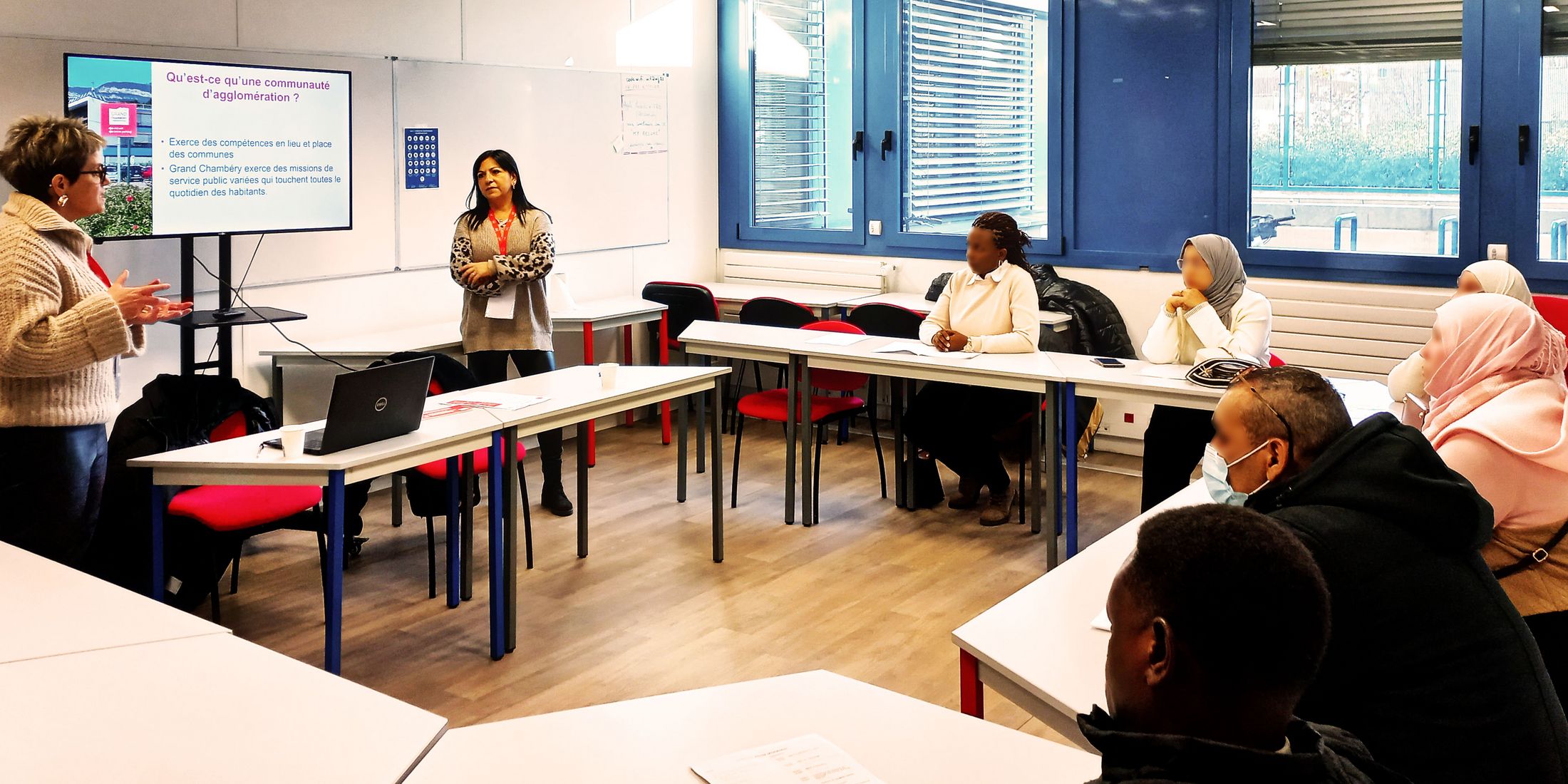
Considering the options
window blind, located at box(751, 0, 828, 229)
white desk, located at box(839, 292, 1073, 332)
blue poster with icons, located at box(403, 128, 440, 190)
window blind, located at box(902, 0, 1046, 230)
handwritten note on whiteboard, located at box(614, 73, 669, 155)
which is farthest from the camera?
window blind, located at box(751, 0, 828, 229)

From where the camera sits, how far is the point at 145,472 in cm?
376

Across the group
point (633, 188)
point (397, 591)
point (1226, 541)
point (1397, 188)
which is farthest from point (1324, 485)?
point (633, 188)

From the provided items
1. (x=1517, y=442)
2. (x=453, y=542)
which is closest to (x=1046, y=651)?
(x=1517, y=442)

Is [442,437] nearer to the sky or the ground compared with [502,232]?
nearer to the ground

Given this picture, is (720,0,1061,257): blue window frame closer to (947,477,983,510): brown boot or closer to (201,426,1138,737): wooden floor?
(947,477,983,510): brown boot

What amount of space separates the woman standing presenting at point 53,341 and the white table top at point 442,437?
0.21m

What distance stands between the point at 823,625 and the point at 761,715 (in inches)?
90.1

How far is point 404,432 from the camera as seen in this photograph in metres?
3.71

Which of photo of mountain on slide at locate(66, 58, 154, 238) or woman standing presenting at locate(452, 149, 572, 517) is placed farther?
woman standing presenting at locate(452, 149, 572, 517)

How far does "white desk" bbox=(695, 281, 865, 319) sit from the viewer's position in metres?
7.14

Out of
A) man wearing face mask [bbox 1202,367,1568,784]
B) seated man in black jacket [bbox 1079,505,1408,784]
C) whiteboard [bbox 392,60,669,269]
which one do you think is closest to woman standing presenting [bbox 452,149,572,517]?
whiteboard [bbox 392,60,669,269]

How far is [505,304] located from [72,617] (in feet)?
10.0

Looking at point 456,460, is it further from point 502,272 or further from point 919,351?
point 919,351

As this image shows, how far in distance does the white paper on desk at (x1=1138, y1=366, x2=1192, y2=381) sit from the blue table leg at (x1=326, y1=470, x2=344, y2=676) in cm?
270
